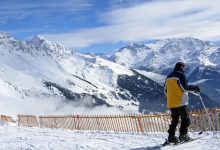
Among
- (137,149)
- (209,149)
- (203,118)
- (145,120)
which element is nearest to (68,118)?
(145,120)

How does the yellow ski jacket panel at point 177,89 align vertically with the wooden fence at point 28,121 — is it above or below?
above

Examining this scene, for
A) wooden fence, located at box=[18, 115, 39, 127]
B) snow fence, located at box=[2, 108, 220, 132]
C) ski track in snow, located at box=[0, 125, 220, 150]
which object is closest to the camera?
ski track in snow, located at box=[0, 125, 220, 150]

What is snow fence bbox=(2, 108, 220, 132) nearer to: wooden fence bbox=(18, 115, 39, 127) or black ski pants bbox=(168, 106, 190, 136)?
wooden fence bbox=(18, 115, 39, 127)

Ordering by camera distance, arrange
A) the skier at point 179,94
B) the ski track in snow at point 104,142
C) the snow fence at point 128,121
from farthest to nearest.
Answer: the snow fence at point 128,121 → the ski track in snow at point 104,142 → the skier at point 179,94

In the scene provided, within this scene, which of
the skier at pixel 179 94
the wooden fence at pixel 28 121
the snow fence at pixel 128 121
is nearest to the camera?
the skier at pixel 179 94

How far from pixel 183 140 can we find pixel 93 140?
3.95 metres

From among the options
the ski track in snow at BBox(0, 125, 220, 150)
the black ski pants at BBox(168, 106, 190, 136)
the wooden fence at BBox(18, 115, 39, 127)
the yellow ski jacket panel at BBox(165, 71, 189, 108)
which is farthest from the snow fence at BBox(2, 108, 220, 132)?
the yellow ski jacket panel at BBox(165, 71, 189, 108)

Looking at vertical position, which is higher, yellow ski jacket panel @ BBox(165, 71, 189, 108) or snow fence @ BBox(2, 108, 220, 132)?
yellow ski jacket panel @ BBox(165, 71, 189, 108)

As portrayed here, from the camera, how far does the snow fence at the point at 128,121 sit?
18375 mm

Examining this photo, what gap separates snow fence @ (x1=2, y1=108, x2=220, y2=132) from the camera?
18.4 metres

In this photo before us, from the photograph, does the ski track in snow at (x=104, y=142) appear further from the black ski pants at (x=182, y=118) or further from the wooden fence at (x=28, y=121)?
the wooden fence at (x=28, y=121)

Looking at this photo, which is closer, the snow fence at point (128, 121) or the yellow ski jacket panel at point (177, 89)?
the yellow ski jacket panel at point (177, 89)

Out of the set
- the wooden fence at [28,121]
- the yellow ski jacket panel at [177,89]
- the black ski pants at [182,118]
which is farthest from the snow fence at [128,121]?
the yellow ski jacket panel at [177,89]

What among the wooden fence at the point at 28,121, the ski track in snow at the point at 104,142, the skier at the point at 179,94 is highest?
the skier at the point at 179,94
